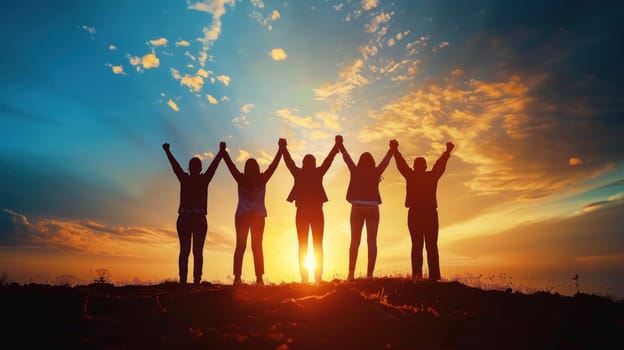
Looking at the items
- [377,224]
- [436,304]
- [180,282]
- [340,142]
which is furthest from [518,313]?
[180,282]

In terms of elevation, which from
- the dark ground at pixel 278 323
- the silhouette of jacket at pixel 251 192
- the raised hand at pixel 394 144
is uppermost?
the raised hand at pixel 394 144

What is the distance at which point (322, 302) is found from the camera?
308 inches

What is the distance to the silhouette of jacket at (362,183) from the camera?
481 inches

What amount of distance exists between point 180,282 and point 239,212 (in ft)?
8.11

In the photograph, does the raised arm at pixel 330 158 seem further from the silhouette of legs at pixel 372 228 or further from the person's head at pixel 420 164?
the person's head at pixel 420 164

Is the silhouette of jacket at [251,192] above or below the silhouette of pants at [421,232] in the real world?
above

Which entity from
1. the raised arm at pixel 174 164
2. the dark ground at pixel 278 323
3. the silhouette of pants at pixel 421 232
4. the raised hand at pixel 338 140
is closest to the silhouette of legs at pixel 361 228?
the silhouette of pants at pixel 421 232

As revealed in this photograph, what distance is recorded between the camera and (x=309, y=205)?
469 inches

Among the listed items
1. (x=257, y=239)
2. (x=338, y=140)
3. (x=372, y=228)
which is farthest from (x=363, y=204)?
(x=257, y=239)

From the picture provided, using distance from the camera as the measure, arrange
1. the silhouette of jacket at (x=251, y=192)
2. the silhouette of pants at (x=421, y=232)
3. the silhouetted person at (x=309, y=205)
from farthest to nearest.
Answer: the silhouette of pants at (x=421, y=232) < the silhouette of jacket at (x=251, y=192) < the silhouetted person at (x=309, y=205)

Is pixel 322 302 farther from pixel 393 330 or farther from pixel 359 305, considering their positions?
pixel 393 330

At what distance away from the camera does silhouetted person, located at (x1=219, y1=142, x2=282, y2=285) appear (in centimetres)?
A: 1189

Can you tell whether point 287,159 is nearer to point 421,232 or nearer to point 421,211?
point 421,211

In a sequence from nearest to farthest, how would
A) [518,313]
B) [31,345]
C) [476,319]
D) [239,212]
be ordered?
[31,345] → [476,319] → [518,313] → [239,212]
